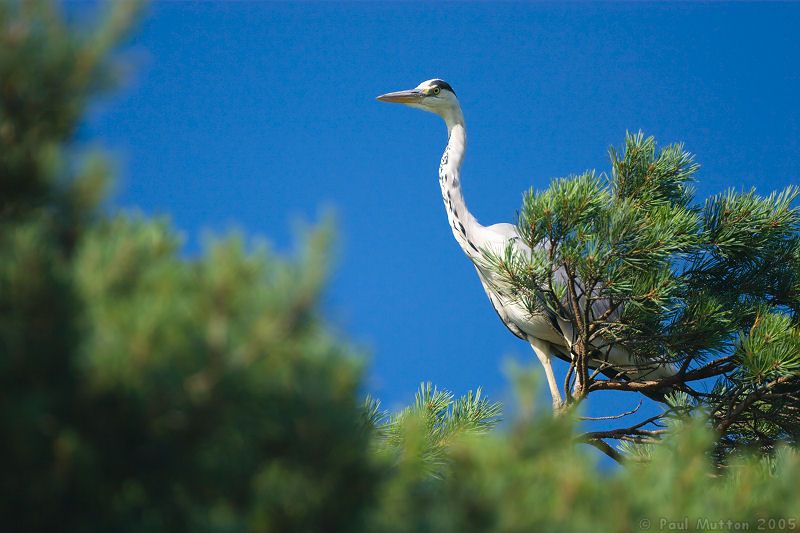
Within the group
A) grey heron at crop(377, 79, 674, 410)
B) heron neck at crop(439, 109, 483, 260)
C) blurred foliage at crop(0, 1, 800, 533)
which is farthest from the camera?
heron neck at crop(439, 109, 483, 260)

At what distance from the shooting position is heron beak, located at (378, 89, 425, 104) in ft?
14.2

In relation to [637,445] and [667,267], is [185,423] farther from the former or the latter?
[667,267]

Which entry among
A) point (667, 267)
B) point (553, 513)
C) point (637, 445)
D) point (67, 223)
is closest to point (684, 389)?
point (667, 267)

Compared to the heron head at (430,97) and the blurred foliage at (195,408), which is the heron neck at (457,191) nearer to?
the heron head at (430,97)

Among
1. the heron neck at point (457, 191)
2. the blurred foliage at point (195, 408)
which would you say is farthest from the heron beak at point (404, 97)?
the blurred foliage at point (195, 408)

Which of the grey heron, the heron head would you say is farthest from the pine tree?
the heron head

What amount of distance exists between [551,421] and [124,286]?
0.42 meters

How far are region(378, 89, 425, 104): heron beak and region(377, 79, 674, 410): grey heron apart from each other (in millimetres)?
22

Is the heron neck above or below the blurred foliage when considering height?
above

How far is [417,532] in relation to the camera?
79 cm

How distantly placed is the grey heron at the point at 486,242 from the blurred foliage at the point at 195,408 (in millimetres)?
2283

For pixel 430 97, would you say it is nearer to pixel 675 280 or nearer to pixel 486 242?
pixel 486 242

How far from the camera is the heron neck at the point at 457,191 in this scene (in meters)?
3.66

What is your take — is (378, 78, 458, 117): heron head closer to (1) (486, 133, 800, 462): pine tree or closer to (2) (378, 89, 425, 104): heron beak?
(2) (378, 89, 425, 104): heron beak
